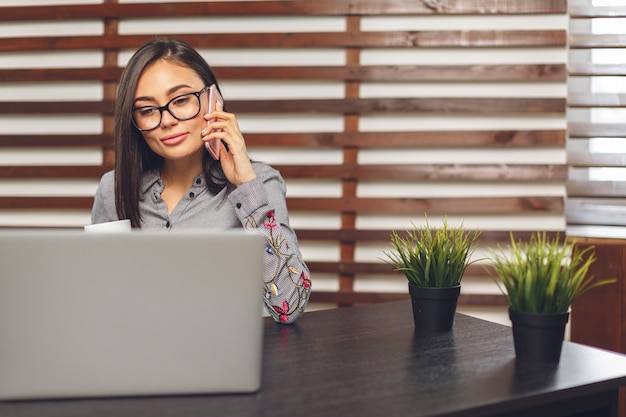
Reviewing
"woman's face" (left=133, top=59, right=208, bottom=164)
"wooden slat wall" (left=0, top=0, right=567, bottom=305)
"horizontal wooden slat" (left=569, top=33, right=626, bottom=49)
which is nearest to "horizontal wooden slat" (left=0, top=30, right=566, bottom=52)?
"wooden slat wall" (left=0, top=0, right=567, bottom=305)

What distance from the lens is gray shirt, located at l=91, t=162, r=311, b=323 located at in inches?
63.4

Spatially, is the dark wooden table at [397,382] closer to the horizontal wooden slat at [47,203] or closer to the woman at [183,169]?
the woman at [183,169]

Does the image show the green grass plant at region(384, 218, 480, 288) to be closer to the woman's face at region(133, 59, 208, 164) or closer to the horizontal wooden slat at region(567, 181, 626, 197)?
the woman's face at region(133, 59, 208, 164)

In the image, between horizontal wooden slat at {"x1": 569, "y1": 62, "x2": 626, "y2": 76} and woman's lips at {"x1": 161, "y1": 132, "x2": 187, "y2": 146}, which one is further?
horizontal wooden slat at {"x1": 569, "y1": 62, "x2": 626, "y2": 76}

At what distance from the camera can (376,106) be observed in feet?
9.16

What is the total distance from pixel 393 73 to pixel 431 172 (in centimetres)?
46

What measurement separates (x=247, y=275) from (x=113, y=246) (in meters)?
0.21

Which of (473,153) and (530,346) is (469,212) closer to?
(473,153)

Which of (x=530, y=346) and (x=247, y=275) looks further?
(x=530, y=346)

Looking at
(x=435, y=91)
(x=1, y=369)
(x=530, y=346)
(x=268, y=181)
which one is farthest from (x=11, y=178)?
(x=530, y=346)

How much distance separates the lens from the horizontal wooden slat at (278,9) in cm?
270

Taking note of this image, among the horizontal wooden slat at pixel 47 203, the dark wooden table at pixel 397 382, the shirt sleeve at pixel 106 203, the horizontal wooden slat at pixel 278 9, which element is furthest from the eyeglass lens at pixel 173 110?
the horizontal wooden slat at pixel 47 203

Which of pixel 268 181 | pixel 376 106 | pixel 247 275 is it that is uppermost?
pixel 376 106

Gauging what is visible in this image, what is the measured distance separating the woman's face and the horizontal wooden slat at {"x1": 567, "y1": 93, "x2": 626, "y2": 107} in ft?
5.62
